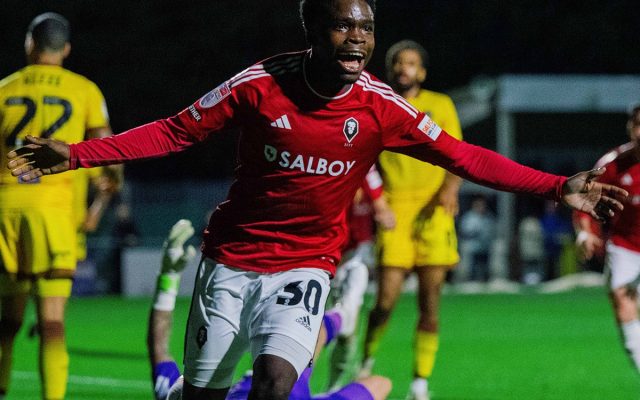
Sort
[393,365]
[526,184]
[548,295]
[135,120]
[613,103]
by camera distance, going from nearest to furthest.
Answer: [526,184] → [393,365] → [548,295] → [613,103] → [135,120]

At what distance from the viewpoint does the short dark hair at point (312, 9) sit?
236 inches

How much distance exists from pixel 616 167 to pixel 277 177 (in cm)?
449

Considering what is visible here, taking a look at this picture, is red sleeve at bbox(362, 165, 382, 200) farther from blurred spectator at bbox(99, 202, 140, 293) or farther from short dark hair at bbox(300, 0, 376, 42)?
blurred spectator at bbox(99, 202, 140, 293)

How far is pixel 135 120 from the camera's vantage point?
1799 inches

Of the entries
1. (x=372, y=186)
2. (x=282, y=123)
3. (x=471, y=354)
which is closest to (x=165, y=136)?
(x=282, y=123)

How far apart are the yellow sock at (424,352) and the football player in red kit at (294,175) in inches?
143

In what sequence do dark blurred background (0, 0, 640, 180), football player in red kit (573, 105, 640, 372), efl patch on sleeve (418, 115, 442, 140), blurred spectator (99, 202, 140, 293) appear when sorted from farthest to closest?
dark blurred background (0, 0, 640, 180), blurred spectator (99, 202, 140, 293), football player in red kit (573, 105, 640, 372), efl patch on sleeve (418, 115, 442, 140)

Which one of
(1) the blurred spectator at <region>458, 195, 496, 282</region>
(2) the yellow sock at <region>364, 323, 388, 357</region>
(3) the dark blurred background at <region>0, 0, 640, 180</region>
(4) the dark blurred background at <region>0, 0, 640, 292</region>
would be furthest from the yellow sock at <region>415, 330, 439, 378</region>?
(3) the dark blurred background at <region>0, 0, 640, 180</region>

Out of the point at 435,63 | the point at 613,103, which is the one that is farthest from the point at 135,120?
the point at 613,103

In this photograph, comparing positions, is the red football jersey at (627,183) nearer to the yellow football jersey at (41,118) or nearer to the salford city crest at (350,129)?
the yellow football jersey at (41,118)

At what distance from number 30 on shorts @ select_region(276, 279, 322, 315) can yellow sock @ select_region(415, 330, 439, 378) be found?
12.5ft

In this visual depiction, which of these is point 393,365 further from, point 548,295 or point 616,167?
point 548,295

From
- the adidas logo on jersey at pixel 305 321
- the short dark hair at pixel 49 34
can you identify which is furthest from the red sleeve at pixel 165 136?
the short dark hair at pixel 49 34

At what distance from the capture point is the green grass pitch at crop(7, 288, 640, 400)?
10734mm
